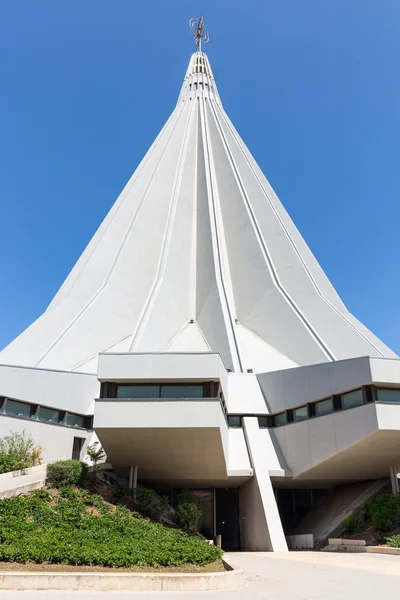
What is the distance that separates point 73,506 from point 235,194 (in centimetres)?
2820

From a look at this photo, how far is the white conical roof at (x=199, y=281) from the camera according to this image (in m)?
24.8

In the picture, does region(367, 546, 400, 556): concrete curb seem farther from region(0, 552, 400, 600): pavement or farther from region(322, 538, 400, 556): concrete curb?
region(0, 552, 400, 600): pavement

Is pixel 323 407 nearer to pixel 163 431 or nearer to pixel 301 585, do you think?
pixel 163 431

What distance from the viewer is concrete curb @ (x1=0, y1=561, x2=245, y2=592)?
23.2 ft

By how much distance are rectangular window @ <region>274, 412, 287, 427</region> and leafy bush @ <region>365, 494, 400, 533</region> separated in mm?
4330

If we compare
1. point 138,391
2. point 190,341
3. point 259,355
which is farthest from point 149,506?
point 190,341

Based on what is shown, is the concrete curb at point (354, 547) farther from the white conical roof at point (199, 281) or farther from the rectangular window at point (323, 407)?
the white conical roof at point (199, 281)

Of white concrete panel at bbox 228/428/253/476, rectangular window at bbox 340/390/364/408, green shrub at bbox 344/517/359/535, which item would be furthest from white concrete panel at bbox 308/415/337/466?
white concrete panel at bbox 228/428/253/476

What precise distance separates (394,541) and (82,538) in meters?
9.56

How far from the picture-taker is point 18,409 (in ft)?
58.5

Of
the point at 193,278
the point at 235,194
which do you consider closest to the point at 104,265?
the point at 193,278

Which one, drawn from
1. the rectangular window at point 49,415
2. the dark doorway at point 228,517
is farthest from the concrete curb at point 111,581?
the dark doorway at point 228,517

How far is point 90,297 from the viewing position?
28.8 m

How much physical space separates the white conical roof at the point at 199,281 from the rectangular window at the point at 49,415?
469 cm
